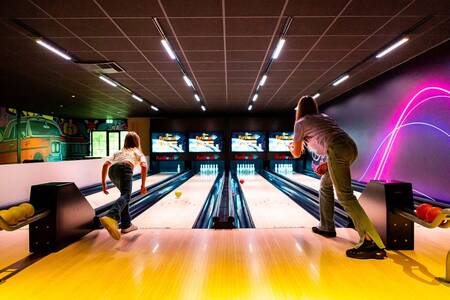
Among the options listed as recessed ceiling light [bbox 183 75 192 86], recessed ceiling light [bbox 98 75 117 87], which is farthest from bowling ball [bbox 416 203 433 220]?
recessed ceiling light [bbox 98 75 117 87]

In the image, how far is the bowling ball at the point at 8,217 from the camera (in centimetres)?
184

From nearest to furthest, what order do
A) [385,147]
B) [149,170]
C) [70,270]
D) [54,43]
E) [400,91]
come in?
[70,270], [54,43], [400,91], [385,147], [149,170]

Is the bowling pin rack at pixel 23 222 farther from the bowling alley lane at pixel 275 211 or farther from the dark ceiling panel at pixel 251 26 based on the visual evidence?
the dark ceiling panel at pixel 251 26

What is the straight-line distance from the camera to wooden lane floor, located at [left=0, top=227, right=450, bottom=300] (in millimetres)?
1670

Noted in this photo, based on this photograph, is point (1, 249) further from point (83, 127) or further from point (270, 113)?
point (83, 127)

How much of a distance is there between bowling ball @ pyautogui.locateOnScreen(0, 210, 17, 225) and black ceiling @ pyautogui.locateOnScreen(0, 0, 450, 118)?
91.5 inches

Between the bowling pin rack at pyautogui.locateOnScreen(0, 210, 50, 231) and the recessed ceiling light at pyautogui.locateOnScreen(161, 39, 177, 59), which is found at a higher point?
the recessed ceiling light at pyautogui.locateOnScreen(161, 39, 177, 59)

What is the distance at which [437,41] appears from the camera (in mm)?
4328

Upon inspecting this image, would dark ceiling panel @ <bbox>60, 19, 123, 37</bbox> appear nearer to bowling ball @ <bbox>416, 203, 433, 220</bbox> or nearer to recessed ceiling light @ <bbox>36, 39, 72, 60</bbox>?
recessed ceiling light @ <bbox>36, 39, 72, 60</bbox>

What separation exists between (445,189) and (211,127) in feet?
27.0

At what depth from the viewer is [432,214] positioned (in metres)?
1.85

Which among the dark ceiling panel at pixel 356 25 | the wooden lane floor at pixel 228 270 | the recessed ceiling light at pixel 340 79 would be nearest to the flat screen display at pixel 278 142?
the recessed ceiling light at pixel 340 79

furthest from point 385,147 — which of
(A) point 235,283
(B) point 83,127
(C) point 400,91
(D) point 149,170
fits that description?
(B) point 83,127

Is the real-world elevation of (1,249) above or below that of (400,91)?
below
